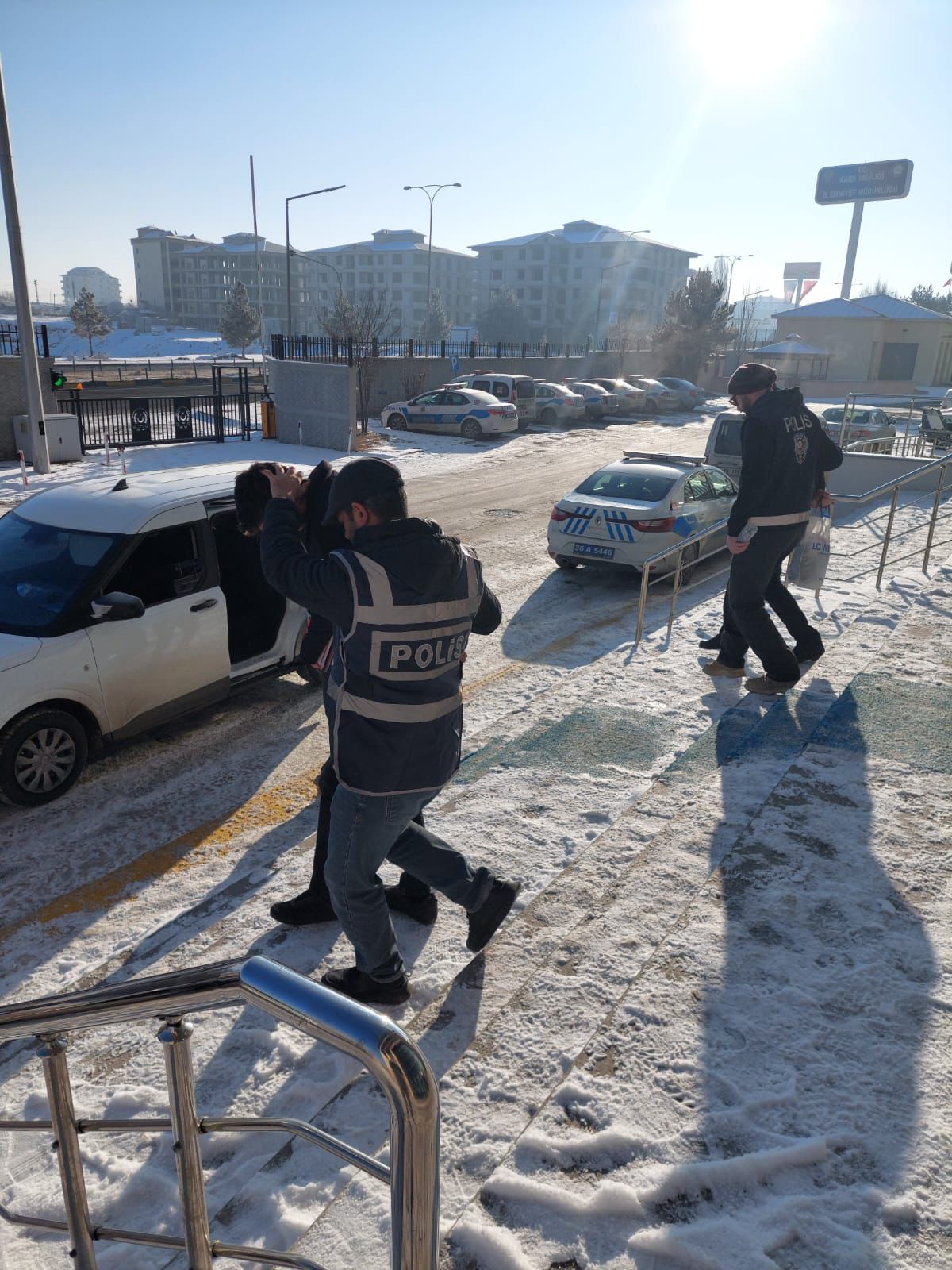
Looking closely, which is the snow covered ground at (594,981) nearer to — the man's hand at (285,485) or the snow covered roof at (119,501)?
the snow covered roof at (119,501)

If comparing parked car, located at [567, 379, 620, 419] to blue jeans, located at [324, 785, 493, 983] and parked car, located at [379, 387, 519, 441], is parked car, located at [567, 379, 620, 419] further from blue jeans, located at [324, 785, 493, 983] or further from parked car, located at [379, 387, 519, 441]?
blue jeans, located at [324, 785, 493, 983]

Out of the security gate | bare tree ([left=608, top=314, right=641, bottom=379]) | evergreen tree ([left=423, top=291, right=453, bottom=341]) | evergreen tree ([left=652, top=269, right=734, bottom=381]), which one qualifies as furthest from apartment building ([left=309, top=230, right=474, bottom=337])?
the security gate

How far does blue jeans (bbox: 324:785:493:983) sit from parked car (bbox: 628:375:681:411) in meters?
37.3

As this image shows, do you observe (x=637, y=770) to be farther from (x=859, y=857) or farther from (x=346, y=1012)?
(x=346, y=1012)

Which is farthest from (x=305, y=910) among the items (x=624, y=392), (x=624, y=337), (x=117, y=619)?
(x=624, y=337)

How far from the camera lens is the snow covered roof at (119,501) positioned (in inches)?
229

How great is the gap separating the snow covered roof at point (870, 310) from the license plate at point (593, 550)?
50532 millimetres

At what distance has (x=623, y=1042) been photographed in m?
3.29

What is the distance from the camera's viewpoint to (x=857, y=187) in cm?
8319

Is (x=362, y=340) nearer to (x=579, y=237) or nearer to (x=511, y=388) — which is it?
(x=511, y=388)

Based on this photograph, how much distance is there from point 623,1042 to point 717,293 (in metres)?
57.5

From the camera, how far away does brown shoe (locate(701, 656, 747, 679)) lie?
7.08 m

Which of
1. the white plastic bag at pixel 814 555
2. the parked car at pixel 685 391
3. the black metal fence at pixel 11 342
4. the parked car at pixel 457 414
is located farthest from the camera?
the parked car at pixel 685 391

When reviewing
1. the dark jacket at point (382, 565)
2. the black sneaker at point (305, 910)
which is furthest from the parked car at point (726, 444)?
the dark jacket at point (382, 565)
